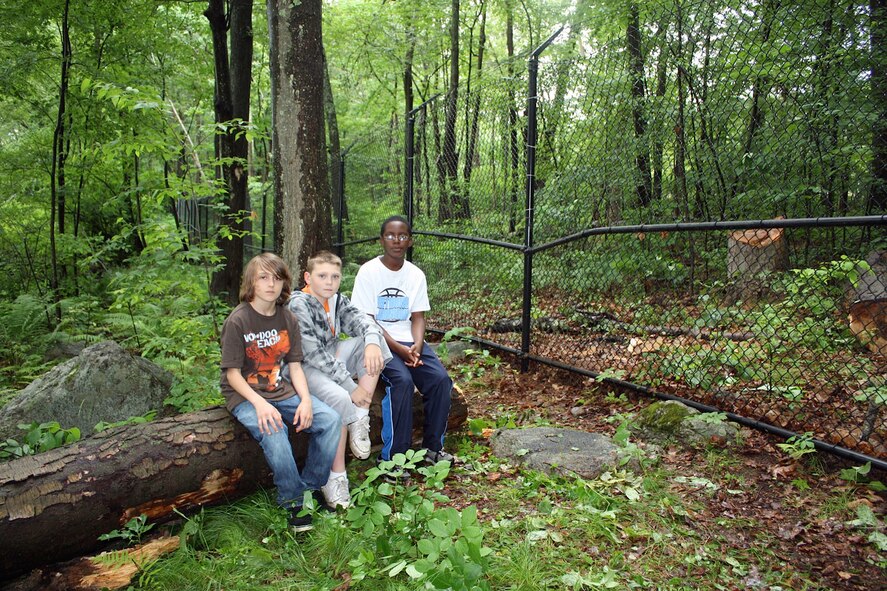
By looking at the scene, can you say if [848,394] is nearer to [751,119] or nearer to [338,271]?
[751,119]

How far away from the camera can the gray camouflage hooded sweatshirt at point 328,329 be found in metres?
3.49

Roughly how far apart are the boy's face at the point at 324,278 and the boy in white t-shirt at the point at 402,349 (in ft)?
1.12

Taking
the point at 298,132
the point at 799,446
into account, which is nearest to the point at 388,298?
the point at 298,132

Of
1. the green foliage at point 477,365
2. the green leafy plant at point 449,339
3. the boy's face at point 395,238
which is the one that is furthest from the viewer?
the green leafy plant at point 449,339

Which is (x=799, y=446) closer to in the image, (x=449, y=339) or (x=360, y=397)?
(x=360, y=397)

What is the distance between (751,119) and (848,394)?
1.94m

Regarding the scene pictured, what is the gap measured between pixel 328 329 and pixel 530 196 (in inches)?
97.3

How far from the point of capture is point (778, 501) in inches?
121

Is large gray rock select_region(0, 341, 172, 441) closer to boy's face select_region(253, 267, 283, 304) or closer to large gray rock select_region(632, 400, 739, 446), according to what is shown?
boy's face select_region(253, 267, 283, 304)

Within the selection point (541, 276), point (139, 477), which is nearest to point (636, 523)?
point (139, 477)

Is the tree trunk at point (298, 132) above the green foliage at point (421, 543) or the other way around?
above

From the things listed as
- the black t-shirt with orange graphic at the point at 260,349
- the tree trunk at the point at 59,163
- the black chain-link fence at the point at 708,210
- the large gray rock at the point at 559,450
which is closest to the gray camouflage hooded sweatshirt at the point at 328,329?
the black t-shirt with orange graphic at the point at 260,349

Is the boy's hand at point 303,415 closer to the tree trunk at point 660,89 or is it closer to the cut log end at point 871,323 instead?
the tree trunk at point 660,89

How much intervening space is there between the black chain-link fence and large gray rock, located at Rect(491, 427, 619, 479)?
926 millimetres
